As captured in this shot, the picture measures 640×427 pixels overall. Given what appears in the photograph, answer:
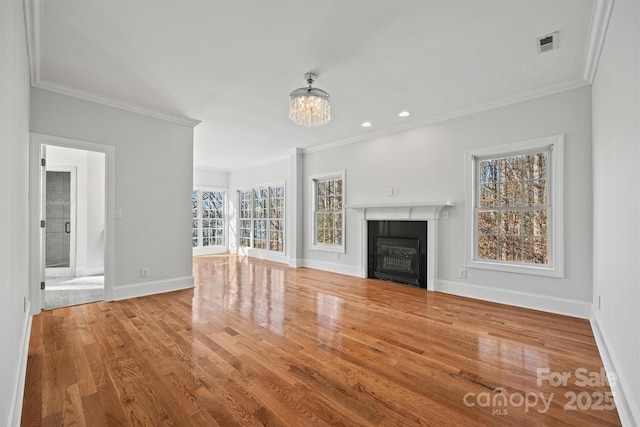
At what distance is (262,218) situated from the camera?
8219mm

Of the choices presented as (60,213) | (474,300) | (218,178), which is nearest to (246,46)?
(474,300)

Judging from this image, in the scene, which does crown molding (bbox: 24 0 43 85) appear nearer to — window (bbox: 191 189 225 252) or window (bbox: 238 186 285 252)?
window (bbox: 238 186 285 252)

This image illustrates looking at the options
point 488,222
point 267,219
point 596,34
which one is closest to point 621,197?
point 596,34

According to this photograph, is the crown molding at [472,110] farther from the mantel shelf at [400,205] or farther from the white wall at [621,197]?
the mantel shelf at [400,205]

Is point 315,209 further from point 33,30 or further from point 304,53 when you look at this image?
point 33,30

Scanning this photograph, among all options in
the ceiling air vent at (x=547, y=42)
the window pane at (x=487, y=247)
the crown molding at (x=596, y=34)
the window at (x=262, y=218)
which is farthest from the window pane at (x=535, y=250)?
the window at (x=262, y=218)

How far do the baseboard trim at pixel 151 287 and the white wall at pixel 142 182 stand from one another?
0.04ft

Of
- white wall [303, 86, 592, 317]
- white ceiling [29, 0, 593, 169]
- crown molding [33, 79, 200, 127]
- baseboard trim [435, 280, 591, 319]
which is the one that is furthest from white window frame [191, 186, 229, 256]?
baseboard trim [435, 280, 591, 319]

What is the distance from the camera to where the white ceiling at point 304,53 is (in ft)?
7.36

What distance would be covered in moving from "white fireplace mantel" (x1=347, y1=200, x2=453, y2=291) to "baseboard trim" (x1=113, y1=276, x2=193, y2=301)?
3005 mm

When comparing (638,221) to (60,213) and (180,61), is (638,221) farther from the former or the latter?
(60,213)

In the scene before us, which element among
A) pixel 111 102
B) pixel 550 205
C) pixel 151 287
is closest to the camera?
pixel 550 205

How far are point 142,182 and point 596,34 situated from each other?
516cm

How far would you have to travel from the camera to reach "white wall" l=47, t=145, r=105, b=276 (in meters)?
5.60
